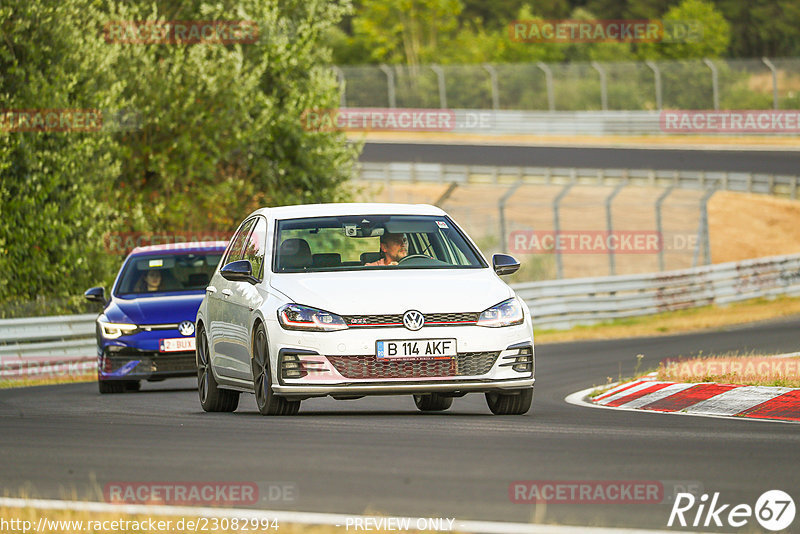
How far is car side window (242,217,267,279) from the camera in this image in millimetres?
11156

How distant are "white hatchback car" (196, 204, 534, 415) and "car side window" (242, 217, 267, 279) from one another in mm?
24

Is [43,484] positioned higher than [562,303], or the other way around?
[43,484]

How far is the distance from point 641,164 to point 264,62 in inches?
811

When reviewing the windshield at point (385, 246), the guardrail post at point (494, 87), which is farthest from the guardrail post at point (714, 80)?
the windshield at point (385, 246)

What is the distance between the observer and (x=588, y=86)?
52500 mm

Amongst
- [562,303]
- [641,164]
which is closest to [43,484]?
[562,303]

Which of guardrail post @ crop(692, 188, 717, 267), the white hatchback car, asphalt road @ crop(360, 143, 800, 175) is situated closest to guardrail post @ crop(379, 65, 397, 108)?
asphalt road @ crop(360, 143, 800, 175)

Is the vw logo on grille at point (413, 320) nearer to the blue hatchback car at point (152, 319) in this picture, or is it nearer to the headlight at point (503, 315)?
the headlight at point (503, 315)

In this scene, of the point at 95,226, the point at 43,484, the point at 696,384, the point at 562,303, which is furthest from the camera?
the point at 562,303

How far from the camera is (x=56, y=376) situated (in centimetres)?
2050

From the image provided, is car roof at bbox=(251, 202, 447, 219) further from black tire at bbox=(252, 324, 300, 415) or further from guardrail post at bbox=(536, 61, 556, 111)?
guardrail post at bbox=(536, 61, 556, 111)

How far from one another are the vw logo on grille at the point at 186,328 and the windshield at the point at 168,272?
1.19 m

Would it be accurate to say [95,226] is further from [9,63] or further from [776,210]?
[776,210]

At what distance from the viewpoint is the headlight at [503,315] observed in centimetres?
1025
